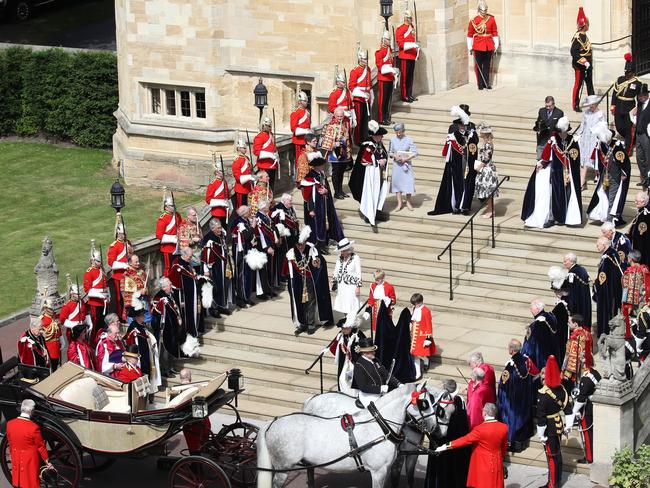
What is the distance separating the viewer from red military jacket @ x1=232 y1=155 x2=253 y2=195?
105ft

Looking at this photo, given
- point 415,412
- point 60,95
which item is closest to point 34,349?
point 415,412

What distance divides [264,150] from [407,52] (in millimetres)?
4493

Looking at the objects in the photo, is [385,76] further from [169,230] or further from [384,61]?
[169,230]

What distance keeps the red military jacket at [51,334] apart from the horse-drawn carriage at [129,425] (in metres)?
2.48

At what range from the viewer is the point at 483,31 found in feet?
120

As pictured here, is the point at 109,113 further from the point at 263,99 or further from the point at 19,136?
the point at 263,99

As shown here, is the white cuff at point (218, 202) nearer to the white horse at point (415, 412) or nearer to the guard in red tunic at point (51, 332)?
the guard in red tunic at point (51, 332)

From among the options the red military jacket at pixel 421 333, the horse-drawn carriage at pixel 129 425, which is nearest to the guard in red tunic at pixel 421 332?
the red military jacket at pixel 421 333

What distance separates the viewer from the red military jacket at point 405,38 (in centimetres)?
3584

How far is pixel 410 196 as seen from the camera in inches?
1300

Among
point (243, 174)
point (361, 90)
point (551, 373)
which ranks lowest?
point (551, 373)

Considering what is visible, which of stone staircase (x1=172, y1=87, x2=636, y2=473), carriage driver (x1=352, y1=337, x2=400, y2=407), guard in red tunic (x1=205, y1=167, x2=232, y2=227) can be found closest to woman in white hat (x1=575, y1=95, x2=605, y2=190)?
stone staircase (x1=172, y1=87, x2=636, y2=473)

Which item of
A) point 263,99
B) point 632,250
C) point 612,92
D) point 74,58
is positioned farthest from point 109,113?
point 632,250

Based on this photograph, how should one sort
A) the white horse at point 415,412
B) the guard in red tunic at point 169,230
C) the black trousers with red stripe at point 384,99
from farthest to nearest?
1. the black trousers with red stripe at point 384,99
2. the guard in red tunic at point 169,230
3. the white horse at point 415,412
